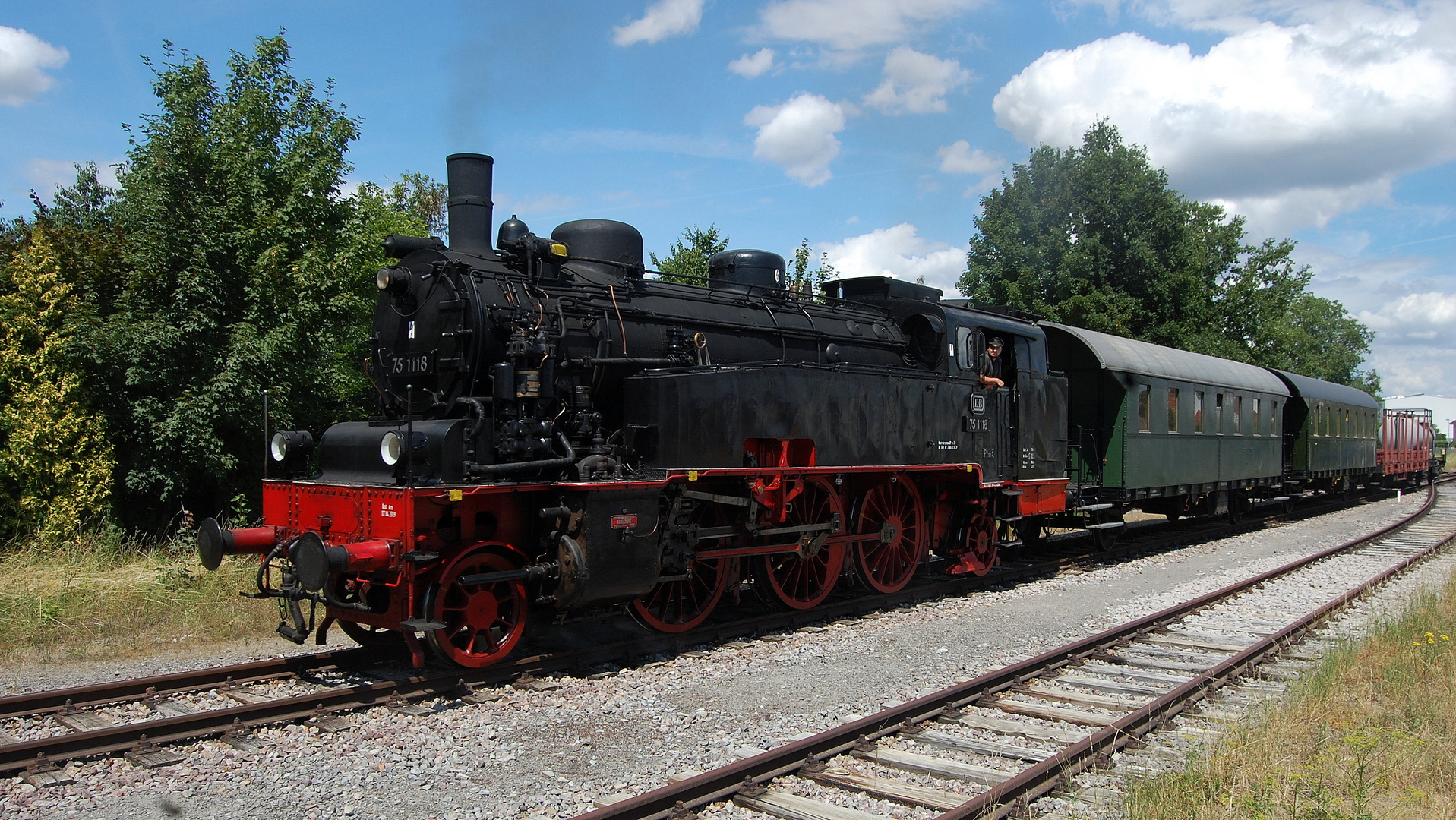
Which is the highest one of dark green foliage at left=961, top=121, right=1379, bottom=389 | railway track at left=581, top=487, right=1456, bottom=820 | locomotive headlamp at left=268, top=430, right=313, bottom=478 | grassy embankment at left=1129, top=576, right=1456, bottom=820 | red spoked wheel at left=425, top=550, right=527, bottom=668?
dark green foliage at left=961, top=121, right=1379, bottom=389

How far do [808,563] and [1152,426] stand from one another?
823 cm

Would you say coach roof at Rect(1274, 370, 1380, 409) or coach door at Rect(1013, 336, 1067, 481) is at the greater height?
coach roof at Rect(1274, 370, 1380, 409)

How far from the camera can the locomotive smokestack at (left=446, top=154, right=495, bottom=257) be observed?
7.95 metres

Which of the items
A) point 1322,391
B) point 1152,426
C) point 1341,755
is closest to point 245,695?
point 1341,755

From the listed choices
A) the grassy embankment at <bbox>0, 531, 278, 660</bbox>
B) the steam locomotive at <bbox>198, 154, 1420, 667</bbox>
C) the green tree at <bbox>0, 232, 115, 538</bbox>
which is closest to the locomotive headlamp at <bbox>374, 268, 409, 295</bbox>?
the steam locomotive at <bbox>198, 154, 1420, 667</bbox>

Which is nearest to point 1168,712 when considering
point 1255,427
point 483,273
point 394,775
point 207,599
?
point 394,775

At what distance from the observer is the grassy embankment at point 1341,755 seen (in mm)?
4164

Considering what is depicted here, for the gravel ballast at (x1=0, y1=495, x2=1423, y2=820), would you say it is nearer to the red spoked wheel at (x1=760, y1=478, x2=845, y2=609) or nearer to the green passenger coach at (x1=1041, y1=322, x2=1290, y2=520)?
the red spoked wheel at (x1=760, y1=478, x2=845, y2=609)

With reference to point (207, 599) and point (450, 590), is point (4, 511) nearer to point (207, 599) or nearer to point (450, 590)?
point (207, 599)

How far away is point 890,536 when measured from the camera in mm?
10055

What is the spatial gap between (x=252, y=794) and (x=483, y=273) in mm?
4136

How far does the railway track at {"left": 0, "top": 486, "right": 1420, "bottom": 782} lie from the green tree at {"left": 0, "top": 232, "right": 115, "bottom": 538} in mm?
5892

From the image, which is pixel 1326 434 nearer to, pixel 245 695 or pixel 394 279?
pixel 394 279

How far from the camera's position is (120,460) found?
11812 millimetres
